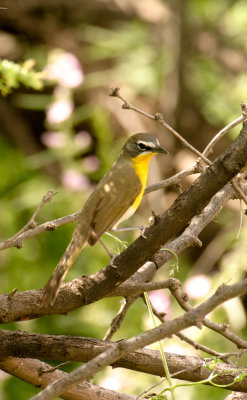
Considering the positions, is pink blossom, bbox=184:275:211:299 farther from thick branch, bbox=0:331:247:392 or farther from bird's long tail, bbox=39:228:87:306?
thick branch, bbox=0:331:247:392

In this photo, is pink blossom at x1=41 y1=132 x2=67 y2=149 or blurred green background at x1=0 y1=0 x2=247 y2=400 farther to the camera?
pink blossom at x1=41 y1=132 x2=67 y2=149

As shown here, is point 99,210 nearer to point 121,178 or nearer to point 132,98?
point 121,178

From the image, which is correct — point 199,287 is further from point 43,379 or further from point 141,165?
point 43,379

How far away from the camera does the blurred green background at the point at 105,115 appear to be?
548cm

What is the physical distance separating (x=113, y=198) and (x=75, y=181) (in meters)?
2.83

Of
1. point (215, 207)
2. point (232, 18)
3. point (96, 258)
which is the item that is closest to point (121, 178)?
point (215, 207)

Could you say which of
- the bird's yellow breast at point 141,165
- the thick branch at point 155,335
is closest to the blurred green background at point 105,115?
the bird's yellow breast at point 141,165

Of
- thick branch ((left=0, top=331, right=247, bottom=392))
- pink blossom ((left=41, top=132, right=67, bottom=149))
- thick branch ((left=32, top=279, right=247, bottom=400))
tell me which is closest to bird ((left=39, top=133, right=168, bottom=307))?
thick branch ((left=0, top=331, right=247, bottom=392))

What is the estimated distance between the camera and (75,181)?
595 centimetres

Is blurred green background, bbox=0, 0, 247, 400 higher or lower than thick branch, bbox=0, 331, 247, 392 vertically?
higher

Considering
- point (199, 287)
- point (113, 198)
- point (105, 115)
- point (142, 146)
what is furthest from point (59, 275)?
point (105, 115)

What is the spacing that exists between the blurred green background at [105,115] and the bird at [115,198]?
1532 mm

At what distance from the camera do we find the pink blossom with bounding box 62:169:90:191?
19.5 ft

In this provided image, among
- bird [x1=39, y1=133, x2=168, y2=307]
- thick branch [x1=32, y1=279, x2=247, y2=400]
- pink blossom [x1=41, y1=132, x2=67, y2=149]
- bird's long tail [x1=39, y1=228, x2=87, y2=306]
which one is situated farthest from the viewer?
pink blossom [x1=41, y1=132, x2=67, y2=149]
